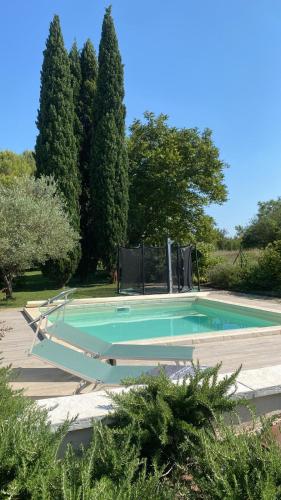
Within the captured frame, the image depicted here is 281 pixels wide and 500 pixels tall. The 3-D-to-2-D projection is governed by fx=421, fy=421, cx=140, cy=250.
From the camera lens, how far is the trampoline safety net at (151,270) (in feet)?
49.1

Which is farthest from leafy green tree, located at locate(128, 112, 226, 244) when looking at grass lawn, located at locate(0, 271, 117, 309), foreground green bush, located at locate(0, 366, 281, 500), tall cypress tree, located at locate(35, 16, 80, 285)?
foreground green bush, located at locate(0, 366, 281, 500)

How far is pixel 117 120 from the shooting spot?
1898cm

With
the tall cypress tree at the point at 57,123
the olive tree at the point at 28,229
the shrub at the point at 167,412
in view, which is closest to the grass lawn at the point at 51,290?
the olive tree at the point at 28,229

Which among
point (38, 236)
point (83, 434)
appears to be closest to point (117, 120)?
point (38, 236)

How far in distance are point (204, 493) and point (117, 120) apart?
18.5 metres

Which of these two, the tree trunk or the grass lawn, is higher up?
the tree trunk

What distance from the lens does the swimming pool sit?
9633 millimetres

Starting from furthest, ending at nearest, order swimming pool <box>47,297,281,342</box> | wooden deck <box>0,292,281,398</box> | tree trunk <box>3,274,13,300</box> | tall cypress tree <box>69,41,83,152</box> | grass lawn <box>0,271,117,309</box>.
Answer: tall cypress tree <box>69,41,83,152</box> < grass lawn <box>0,271,117,309</box> < tree trunk <box>3,274,13,300</box> < swimming pool <box>47,297,281,342</box> < wooden deck <box>0,292,281,398</box>

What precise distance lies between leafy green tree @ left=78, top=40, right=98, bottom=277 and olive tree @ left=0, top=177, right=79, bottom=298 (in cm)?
432

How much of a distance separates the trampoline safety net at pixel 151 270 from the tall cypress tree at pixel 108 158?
11.2 feet

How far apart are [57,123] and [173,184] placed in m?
6.89

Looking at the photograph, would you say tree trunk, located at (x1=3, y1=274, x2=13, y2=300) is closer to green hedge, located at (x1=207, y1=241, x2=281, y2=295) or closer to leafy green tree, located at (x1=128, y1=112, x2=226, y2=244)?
green hedge, located at (x1=207, y1=241, x2=281, y2=295)

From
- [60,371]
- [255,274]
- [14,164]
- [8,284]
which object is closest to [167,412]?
[60,371]

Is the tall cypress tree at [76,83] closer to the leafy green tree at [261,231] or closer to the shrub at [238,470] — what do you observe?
the leafy green tree at [261,231]
